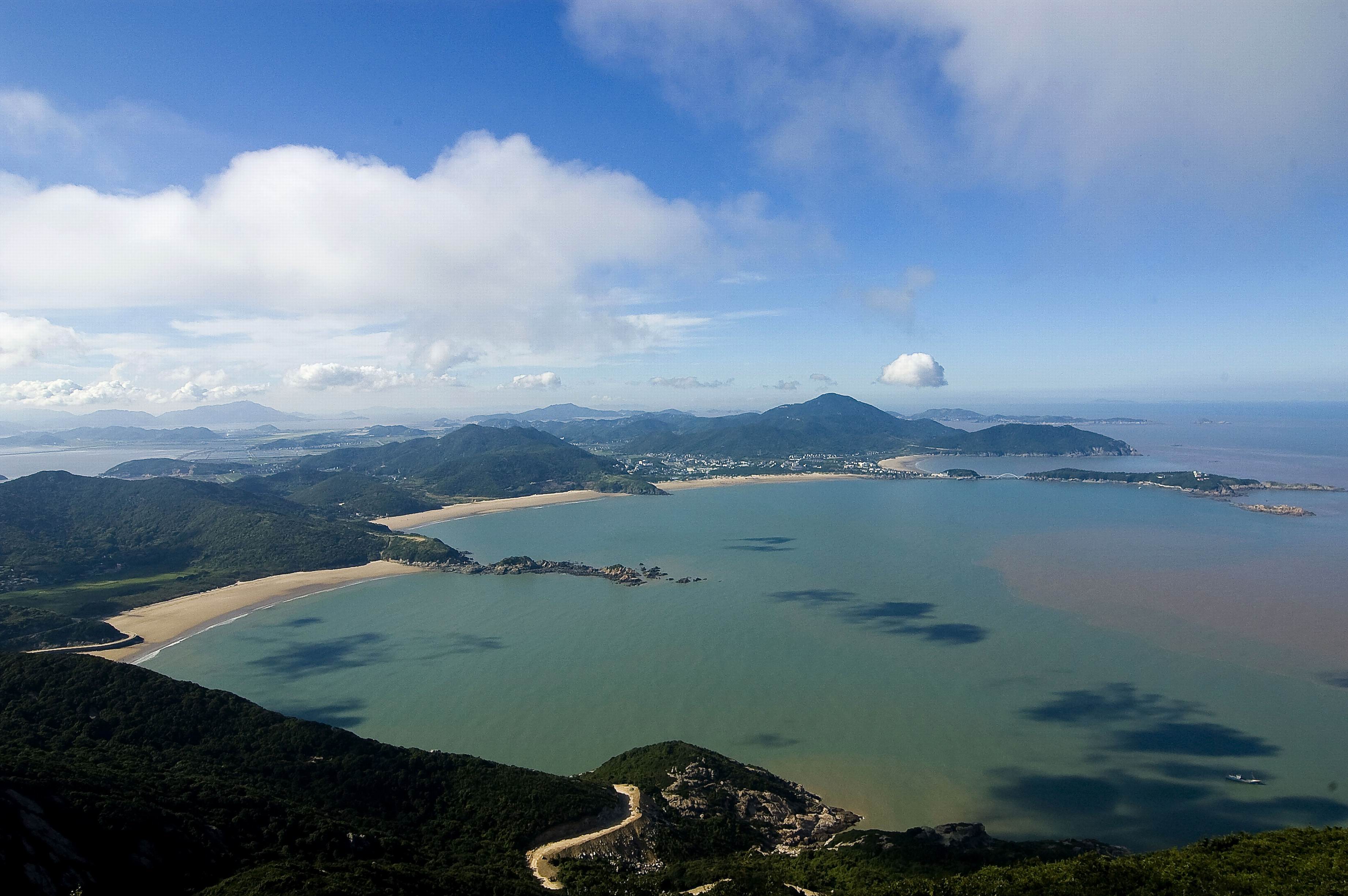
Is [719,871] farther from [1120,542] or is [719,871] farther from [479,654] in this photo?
[1120,542]

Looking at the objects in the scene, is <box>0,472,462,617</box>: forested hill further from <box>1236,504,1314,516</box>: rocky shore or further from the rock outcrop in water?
<box>1236,504,1314,516</box>: rocky shore

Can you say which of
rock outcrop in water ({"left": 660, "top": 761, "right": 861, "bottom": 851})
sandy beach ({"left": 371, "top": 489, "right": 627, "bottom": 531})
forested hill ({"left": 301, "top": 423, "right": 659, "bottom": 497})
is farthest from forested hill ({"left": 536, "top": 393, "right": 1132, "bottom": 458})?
rock outcrop in water ({"left": 660, "top": 761, "right": 861, "bottom": 851})

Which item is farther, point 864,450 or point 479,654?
point 864,450

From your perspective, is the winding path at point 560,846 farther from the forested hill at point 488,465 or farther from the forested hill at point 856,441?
the forested hill at point 856,441

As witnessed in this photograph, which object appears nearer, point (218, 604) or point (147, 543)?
point (218, 604)

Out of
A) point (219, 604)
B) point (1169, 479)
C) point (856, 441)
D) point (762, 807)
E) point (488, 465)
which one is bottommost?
point (762, 807)

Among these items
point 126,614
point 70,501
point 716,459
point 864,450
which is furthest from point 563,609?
point 864,450

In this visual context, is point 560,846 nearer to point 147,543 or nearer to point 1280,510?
point 147,543

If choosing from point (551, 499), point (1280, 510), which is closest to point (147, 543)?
point (551, 499)
